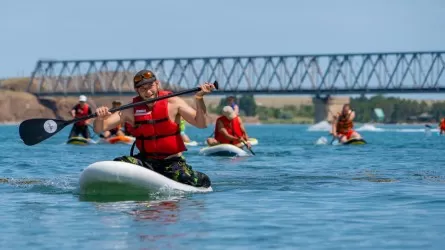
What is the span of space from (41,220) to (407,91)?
135m

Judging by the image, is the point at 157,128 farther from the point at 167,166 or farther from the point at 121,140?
the point at 121,140

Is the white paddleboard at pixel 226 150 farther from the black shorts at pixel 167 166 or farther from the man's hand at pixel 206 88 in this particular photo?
the man's hand at pixel 206 88

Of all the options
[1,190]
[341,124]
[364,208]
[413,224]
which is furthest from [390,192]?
[341,124]

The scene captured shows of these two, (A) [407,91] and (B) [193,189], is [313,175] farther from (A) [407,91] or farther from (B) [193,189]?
(A) [407,91]

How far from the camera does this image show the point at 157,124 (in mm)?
14484

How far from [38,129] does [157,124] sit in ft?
7.50

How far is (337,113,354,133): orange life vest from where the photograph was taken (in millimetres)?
34844

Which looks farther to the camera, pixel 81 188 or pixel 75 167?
pixel 75 167

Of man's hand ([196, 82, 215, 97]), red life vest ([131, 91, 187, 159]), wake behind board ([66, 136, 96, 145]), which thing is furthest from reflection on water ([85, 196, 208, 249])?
wake behind board ([66, 136, 96, 145])

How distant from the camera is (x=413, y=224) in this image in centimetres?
1183

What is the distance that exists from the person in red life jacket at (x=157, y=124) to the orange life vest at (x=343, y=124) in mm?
20220

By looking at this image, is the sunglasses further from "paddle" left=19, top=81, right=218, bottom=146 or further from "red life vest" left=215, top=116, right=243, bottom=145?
"red life vest" left=215, top=116, right=243, bottom=145

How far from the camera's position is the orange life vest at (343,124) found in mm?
34844

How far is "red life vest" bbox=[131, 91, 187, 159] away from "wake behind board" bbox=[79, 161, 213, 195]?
0.32 m
